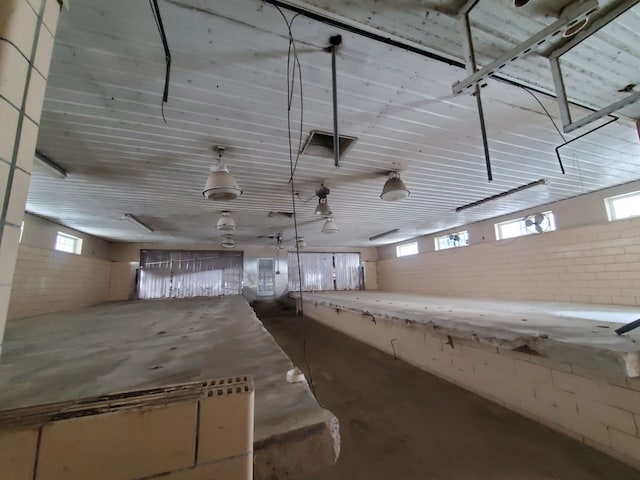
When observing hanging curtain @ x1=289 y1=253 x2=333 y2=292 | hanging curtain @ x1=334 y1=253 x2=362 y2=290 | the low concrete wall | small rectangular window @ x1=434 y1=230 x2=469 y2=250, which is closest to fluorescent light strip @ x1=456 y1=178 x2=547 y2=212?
small rectangular window @ x1=434 y1=230 x2=469 y2=250

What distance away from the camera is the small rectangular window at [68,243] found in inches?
229

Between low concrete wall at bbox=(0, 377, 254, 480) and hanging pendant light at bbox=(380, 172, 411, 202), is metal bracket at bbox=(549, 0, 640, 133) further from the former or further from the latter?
low concrete wall at bbox=(0, 377, 254, 480)

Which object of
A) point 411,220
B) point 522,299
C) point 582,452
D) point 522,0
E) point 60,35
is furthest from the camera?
point 411,220

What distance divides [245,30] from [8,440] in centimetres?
193

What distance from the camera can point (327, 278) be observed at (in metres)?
10.3

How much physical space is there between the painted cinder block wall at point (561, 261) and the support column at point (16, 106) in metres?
6.41

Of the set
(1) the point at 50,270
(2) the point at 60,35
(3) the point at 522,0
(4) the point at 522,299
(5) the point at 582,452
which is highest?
(2) the point at 60,35

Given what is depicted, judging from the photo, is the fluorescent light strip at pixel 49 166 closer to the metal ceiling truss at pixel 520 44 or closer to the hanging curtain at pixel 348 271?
the metal ceiling truss at pixel 520 44

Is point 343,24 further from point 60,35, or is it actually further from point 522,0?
point 60,35

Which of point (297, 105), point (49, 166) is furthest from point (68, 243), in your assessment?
point (297, 105)

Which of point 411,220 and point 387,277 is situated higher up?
point 411,220

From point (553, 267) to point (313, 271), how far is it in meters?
7.22

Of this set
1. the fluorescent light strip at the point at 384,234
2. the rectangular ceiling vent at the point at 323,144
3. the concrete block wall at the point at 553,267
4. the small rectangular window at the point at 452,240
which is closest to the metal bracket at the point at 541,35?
the rectangular ceiling vent at the point at 323,144

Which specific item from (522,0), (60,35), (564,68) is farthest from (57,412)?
(564,68)
